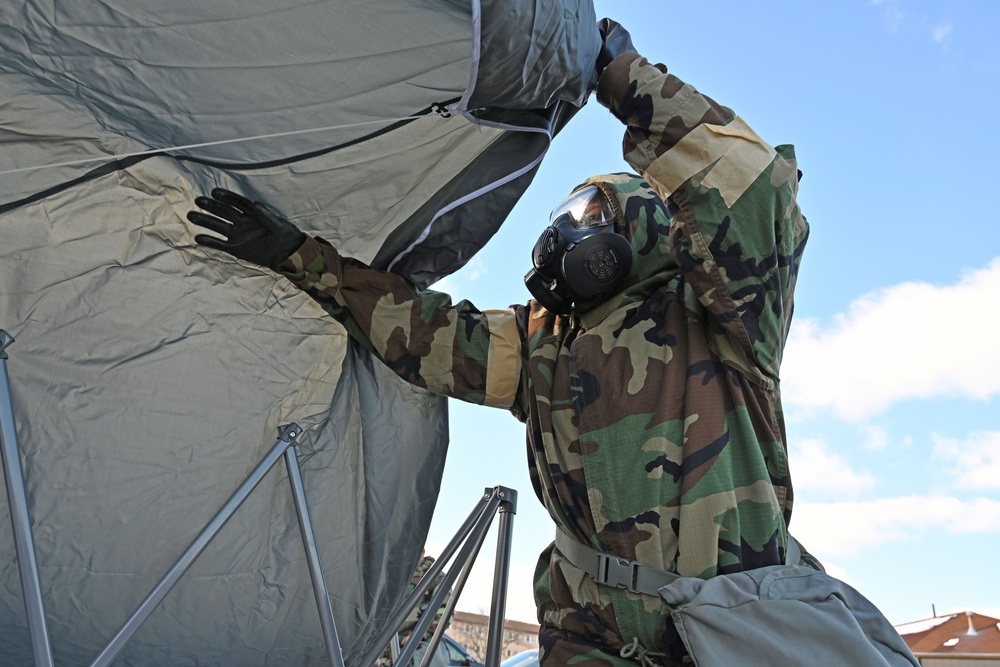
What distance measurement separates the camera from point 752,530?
190cm

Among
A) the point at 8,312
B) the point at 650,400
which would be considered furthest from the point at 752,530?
the point at 8,312

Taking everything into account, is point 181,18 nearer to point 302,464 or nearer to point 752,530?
point 302,464

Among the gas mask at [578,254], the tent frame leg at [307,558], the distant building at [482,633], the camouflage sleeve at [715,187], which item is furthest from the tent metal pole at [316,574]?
the distant building at [482,633]

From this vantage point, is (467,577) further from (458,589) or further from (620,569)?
(620,569)

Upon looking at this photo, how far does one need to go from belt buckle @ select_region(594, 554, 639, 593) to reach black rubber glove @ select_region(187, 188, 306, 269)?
113cm

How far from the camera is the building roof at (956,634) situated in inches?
341

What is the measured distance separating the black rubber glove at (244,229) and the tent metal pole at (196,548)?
0.46m

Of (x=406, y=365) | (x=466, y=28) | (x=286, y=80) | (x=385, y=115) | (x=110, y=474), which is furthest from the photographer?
(x=406, y=365)

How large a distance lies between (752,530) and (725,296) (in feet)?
1.70

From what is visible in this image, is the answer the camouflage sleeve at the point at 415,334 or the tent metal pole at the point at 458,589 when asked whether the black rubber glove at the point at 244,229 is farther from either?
the tent metal pole at the point at 458,589

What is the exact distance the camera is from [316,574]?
2.23 metres

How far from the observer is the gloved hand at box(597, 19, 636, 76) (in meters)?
1.99

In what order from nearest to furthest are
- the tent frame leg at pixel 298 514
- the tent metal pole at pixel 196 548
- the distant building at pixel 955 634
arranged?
the tent metal pole at pixel 196 548 → the tent frame leg at pixel 298 514 → the distant building at pixel 955 634

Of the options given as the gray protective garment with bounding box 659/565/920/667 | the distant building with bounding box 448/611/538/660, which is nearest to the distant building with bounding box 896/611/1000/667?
the distant building with bounding box 448/611/538/660
